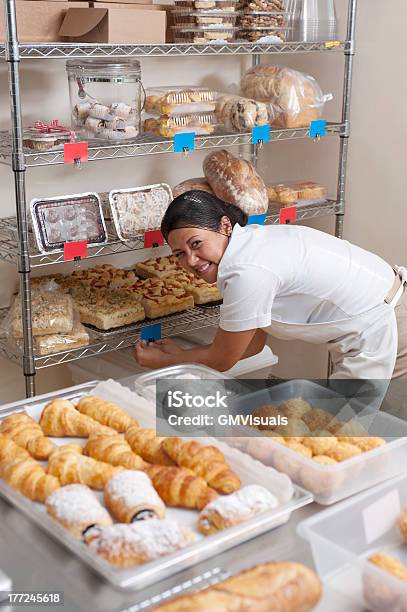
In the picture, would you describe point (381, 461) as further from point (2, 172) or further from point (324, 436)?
point (2, 172)

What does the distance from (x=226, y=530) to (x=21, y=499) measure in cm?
34

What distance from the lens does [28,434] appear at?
1.40m

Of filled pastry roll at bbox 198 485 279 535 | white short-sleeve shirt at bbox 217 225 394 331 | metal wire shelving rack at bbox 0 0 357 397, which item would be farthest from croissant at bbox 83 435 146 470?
metal wire shelving rack at bbox 0 0 357 397

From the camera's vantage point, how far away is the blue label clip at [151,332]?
2828mm

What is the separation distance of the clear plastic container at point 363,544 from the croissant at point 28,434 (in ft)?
1.55

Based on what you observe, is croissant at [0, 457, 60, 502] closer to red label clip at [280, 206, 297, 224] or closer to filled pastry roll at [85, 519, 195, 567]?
filled pastry roll at [85, 519, 195, 567]

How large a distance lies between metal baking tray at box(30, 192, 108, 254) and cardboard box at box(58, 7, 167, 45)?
1.71 ft

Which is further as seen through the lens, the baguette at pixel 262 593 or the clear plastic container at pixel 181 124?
the clear plastic container at pixel 181 124

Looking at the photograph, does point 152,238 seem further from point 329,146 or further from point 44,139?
point 329,146

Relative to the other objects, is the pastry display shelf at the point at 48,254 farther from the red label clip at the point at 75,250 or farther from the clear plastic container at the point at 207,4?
the clear plastic container at the point at 207,4

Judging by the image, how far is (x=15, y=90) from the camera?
90.2 inches

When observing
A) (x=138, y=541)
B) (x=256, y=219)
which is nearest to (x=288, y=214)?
(x=256, y=219)

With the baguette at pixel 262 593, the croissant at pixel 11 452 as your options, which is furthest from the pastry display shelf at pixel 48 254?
the baguette at pixel 262 593

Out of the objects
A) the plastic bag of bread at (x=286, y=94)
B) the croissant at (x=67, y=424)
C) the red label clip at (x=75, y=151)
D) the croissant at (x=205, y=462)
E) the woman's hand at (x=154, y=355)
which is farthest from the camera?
the plastic bag of bread at (x=286, y=94)
